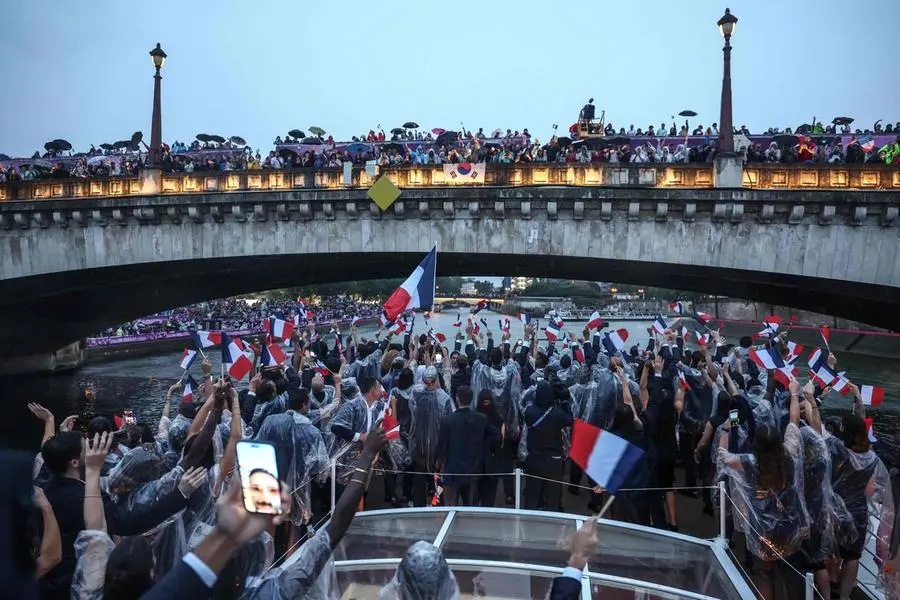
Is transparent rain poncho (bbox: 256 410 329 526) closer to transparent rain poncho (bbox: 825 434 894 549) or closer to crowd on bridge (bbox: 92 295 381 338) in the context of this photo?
transparent rain poncho (bbox: 825 434 894 549)

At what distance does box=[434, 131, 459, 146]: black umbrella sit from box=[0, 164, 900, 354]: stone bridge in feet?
13.5

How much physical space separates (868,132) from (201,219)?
2647cm

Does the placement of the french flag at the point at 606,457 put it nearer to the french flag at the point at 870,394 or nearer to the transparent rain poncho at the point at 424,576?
the transparent rain poncho at the point at 424,576

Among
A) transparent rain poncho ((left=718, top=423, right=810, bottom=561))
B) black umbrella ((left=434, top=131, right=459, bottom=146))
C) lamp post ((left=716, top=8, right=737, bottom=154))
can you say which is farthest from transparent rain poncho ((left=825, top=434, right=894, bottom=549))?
black umbrella ((left=434, top=131, right=459, bottom=146))

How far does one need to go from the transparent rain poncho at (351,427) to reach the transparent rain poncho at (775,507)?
5105 mm

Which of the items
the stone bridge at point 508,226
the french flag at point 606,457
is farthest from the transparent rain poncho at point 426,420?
the stone bridge at point 508,226

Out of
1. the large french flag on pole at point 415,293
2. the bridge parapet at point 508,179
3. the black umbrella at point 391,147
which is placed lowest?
the large french flag on pole at point 415,293

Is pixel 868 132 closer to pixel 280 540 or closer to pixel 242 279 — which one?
pixel 280 540

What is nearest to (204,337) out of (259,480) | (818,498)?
(818,498)

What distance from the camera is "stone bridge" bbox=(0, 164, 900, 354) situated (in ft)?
59.2

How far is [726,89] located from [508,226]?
7.82 meters

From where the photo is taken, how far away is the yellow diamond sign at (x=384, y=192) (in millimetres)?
20703

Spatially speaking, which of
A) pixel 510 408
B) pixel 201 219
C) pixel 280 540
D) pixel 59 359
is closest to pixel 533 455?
pixel 510 408

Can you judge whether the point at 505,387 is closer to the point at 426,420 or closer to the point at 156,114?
the point at 426,420
